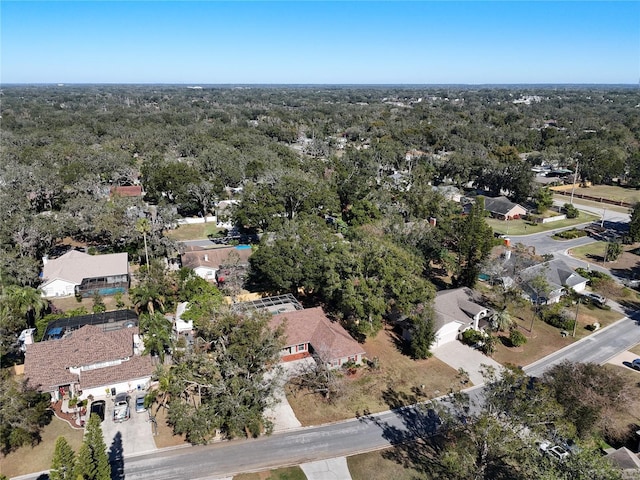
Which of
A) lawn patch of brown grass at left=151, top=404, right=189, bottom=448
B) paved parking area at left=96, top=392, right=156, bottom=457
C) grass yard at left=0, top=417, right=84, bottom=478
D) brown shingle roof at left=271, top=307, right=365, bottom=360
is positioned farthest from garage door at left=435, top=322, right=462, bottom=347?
grass yard at left=0, top=417, right=84, bottom=478

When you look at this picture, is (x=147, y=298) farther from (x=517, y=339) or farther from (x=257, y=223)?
(x=517, y=339)

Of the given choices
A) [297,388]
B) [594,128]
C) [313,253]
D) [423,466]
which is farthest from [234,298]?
[594,128]

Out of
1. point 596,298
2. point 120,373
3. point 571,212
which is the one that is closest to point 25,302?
point 120,373

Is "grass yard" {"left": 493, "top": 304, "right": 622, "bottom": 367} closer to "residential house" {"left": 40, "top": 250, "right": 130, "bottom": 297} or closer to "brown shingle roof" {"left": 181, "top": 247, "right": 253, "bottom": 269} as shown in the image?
"brown shingle roof" {"left": 181, "top": 247, "right": 253, "bottom": 269}

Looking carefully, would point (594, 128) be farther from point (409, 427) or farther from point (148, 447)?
point (148, 447)

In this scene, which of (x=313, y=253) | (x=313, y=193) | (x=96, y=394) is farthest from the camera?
(x=313, y=193)

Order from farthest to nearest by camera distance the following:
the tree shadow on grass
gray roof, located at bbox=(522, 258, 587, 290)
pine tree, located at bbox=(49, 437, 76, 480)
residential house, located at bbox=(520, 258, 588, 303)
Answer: gray roof, located at bbox=(522, 258, 587, 290) < residential house, located at bbox=(520, 258, 588, 303) < the tree shadow on grass < pine tree, located at bbox=(49, 437, 76, 480)

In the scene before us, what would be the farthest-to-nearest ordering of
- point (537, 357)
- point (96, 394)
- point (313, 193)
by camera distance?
1. point (313, 193)
2. point (537, 357)
3. point (96, 394)
